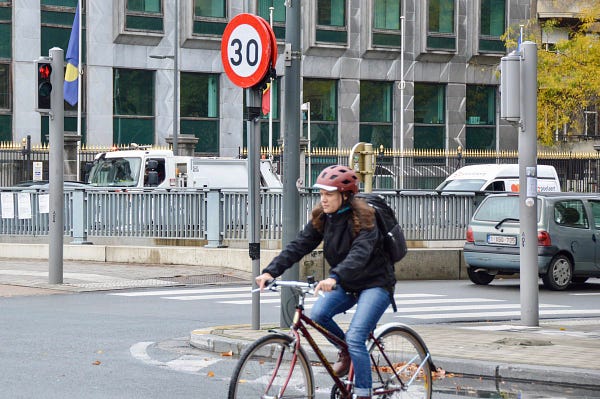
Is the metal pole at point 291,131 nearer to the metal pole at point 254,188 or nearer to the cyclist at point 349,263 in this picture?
the metal pole at point 254,188

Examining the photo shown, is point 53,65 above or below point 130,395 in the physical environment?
above

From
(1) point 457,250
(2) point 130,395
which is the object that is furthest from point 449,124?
(2) point 130,395

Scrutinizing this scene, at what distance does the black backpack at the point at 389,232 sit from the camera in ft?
25.2

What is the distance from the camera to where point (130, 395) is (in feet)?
30.1

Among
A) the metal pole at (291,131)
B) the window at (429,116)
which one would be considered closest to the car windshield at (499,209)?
the metal pole at (291,131)

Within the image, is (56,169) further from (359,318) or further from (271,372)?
(271,372)

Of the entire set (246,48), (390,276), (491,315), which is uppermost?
(246,48)

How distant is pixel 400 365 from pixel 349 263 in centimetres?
97

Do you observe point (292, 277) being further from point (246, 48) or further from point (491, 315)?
point (491, 315)

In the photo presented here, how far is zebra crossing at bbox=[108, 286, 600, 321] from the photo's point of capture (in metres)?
16.0

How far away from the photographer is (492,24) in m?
51.6

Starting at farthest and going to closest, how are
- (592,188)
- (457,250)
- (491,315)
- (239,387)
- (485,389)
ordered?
(592,188)
(457,250)
(491,315)
(485,389)
(239,387)

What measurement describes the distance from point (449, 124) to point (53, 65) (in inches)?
1315

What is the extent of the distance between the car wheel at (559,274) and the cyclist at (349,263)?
42.5 feet
